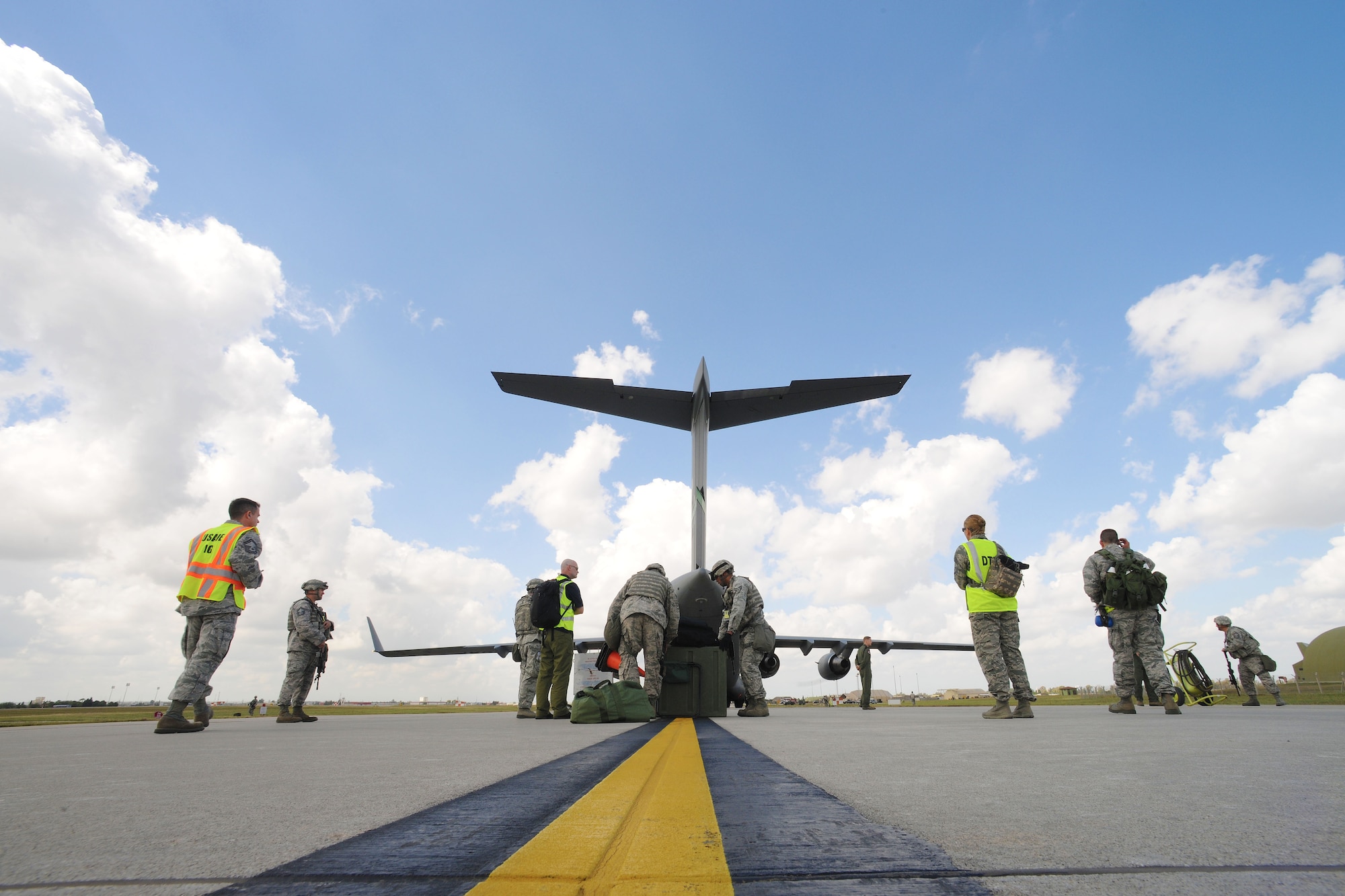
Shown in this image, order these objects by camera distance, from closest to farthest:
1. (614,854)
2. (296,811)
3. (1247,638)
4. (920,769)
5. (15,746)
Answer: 1. (614,854)
2. (296,811)
3. (920,769)
4. (15,746)
5. (1247,638)

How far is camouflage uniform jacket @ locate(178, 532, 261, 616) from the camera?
624cm

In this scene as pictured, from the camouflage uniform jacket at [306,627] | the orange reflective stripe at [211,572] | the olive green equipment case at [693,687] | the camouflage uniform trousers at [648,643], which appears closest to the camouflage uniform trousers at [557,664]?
the camouflage uniform trousers at [648,643]

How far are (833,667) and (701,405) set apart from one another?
298 inches

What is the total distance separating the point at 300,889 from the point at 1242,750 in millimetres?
4172

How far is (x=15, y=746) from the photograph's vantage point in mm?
4691

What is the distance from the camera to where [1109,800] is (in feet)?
6.53

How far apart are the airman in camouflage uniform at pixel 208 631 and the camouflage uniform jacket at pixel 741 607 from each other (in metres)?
5.20

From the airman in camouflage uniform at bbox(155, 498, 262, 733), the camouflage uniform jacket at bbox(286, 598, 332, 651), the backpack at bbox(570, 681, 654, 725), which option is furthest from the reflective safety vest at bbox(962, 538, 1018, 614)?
the camouflage uniform jacket at bbox(286, 598, 332, 651)

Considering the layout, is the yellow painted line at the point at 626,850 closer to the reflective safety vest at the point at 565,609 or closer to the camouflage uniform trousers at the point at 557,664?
the reflective safety vest at the point at 565,609

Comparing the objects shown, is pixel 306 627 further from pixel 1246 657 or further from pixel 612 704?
pixel 1246 657

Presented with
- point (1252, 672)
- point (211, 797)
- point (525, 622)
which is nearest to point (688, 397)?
point (525, 622)

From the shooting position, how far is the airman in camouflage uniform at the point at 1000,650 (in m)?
7.20

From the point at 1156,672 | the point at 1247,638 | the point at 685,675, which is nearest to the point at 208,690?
the point at 685,675

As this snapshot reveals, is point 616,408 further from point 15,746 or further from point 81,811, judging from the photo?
point 81,811
